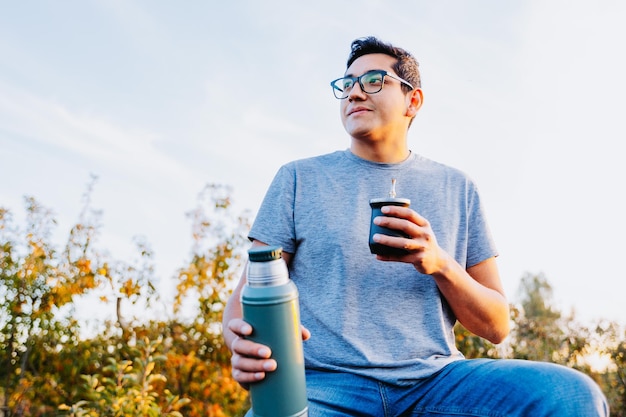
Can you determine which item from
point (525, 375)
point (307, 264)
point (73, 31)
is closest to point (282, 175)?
point (307, 264)

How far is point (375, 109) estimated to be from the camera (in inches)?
86.7

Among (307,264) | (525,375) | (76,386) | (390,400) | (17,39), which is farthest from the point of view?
(17,39)

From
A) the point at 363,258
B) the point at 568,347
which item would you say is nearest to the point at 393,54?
the point at 363,258

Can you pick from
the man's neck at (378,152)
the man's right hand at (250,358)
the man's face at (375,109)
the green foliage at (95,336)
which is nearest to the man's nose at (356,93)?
the man's face at (375,109)

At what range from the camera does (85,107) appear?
261 inches

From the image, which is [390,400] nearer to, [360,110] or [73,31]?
[360,110]

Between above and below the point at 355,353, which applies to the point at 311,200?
above

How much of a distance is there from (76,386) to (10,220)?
5.64 feet

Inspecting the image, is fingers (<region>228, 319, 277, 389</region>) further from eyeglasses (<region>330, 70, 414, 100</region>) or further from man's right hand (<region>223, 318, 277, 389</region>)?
eyeglasses (<region>330, 70, 414, 100</region>)

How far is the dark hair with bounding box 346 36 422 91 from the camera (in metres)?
2.39

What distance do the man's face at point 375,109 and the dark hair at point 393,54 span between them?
68mm

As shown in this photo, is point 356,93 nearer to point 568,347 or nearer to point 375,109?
point 375,109

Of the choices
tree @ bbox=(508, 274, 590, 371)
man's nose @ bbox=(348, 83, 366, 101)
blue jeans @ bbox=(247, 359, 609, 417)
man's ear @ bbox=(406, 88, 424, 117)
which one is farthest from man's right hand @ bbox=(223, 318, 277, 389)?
tree @ bbox=(508, 274, 590, 371)

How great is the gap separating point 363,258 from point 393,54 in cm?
107
